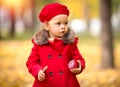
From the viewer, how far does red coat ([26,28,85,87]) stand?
220 inches

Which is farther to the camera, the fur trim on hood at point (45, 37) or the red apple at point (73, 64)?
the fur trim on hood at point (45, 37)

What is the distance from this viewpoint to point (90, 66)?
40.4ft

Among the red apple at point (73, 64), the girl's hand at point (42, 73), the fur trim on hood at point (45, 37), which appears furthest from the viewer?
the fur trim on hood at point (45, 37)

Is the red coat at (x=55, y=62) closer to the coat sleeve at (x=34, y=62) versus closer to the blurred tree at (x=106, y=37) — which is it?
the coat sleeve at (x=34, y=62)

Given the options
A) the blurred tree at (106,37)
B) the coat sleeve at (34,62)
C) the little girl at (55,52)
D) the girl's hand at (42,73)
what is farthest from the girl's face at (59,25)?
the blurred tree at (106,37)

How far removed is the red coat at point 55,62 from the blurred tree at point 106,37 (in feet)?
18.0

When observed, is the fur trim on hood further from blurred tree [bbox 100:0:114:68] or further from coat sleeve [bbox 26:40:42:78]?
blurred tree [bbox 100:0:114:68]

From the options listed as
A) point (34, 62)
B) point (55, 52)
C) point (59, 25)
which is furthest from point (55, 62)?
point (59, 25)

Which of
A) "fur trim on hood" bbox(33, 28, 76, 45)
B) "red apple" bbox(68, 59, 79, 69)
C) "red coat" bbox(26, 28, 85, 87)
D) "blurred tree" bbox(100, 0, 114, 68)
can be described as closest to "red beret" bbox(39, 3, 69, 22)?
"fur trim on hood" bbox(33, 28, 76, 45)

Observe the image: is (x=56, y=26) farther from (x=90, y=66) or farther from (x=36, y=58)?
(x=90, y=66)

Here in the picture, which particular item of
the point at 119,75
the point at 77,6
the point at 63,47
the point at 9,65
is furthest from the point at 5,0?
the point at 63,47

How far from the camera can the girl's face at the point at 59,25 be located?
5.57 metres

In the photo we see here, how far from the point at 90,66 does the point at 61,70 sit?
6.76 metres

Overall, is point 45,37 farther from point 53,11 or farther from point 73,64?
point 73,64
